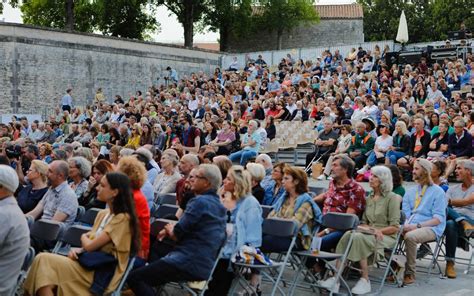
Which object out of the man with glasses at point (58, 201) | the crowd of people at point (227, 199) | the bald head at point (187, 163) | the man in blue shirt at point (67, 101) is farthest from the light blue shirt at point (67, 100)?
the man with glasses at point (58, 201)

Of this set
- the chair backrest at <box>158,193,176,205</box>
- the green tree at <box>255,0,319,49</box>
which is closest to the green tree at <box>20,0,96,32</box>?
the green tree at <box>255,0,319,49</box>

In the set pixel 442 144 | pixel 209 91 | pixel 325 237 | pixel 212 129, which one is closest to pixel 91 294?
pixel 325 237

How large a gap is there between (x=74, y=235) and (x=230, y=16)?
133 ft

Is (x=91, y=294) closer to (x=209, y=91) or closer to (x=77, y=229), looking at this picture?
(x=77, y=229)

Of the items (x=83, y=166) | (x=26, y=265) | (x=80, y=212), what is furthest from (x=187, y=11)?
(x=26, y=265)

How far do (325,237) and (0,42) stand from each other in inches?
926

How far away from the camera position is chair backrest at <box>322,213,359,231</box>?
6996mm

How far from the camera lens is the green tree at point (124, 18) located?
43688 mm

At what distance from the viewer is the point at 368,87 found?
2011 cm

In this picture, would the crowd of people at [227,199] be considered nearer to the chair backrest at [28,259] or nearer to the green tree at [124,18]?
the chair backrest at [28,259]

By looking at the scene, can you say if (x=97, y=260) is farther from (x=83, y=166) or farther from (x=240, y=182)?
(x=83, y=166)

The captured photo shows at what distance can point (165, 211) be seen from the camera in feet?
26.1

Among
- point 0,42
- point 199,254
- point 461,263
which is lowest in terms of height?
point 461,263

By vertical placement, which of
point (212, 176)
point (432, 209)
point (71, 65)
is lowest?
point (432, 209)
